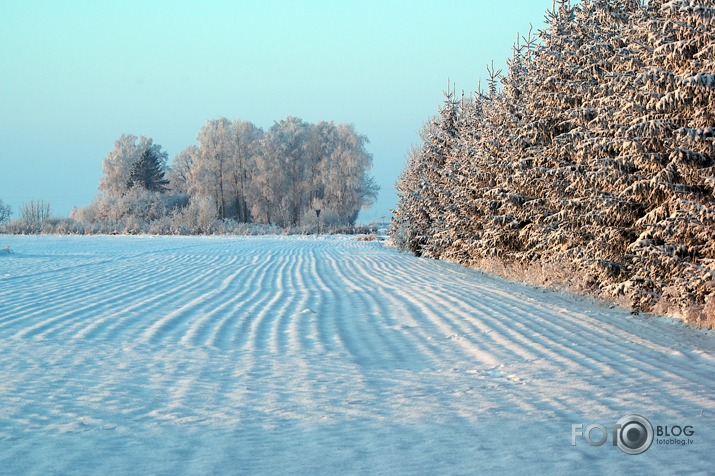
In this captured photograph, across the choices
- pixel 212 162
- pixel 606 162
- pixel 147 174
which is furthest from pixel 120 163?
pixel 606 162

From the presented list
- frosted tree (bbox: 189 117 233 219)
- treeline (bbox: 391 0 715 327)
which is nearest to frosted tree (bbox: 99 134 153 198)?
frosted tree (bbox: 189 117 233 219)

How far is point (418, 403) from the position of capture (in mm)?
5098

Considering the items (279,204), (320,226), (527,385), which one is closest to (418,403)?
(527,385)

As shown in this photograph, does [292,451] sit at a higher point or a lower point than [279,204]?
lower

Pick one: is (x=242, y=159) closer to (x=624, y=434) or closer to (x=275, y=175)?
(x=275, y=175)

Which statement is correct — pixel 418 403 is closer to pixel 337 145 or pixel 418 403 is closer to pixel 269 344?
pixel 269 344

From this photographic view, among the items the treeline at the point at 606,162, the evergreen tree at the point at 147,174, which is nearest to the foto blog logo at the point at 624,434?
the treeline at the point at 606,162

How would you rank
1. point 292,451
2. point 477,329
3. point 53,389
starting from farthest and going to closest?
point 477,329, point 53,389, point 292,451

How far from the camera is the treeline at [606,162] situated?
9195mm

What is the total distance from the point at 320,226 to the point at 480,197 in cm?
4055

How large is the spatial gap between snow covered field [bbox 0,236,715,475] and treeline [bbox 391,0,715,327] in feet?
3.07

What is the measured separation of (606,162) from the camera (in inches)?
434

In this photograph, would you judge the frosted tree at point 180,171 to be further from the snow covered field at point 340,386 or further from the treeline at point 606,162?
the snow covered field at point 340,386

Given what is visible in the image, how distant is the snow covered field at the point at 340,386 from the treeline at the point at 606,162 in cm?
94
